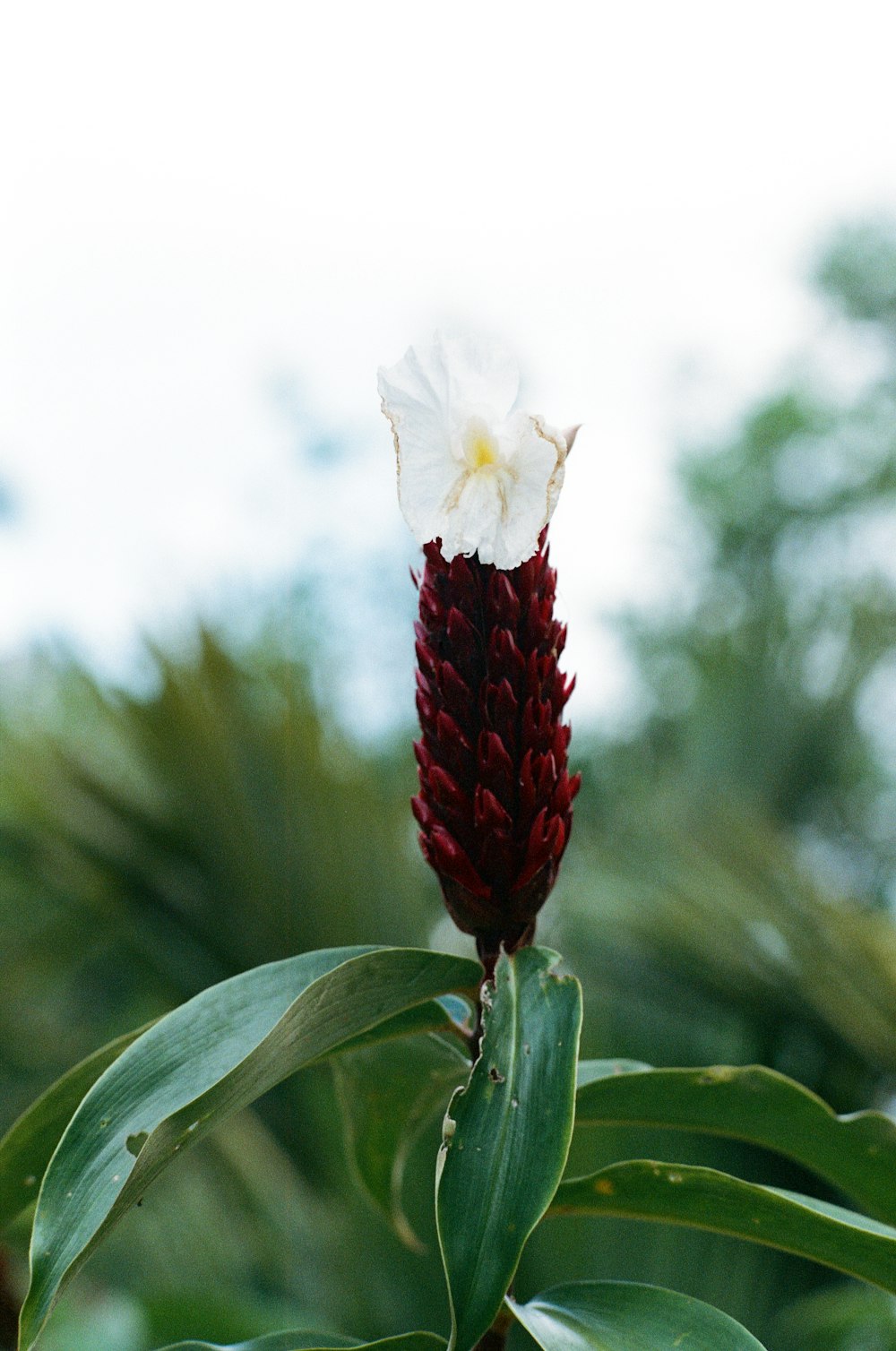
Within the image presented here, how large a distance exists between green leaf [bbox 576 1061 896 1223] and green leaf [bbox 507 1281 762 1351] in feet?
0.25

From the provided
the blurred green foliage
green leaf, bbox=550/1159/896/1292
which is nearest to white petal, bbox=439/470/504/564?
green leaf, bbox=550/1159/896/1292

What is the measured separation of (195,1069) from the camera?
1.42 feet

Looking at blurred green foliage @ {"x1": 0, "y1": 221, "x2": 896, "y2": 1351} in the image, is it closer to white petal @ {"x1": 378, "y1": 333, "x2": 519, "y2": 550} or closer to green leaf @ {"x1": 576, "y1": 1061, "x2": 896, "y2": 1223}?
green leaf @ {"x1": 576, "y1": 1061, "x2": 896, "y2": 1223}

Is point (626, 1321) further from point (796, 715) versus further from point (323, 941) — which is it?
point (796, 715)

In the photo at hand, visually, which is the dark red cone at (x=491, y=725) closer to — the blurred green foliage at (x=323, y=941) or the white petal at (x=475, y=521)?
the white petal at (x=475, y=521)

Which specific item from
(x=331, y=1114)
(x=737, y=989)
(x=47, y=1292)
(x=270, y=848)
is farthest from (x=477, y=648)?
(x=737, y=989)

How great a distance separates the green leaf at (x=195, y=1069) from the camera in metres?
0.38

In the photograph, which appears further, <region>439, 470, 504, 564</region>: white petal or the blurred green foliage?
the blurred green foliage

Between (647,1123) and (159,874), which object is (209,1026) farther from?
(159,874)

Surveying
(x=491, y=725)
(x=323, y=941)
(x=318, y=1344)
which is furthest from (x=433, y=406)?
(x=323, y=941)

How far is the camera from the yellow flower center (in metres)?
0.45

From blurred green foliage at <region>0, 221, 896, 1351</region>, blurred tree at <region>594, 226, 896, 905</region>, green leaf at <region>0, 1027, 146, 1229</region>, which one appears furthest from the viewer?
blurred tree at <region>594, 226, 896, 905</region>

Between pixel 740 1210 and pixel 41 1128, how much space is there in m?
0.29

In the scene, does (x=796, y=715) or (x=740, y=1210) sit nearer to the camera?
(x=740, y=1210)
